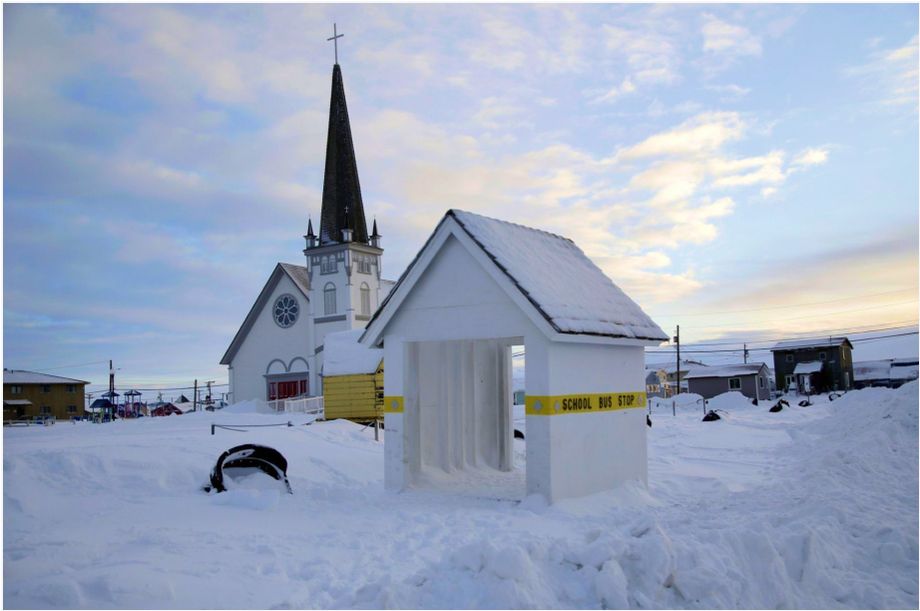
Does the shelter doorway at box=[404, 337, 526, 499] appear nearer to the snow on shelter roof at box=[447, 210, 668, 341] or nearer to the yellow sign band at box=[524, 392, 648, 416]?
the yellow sign band at box=[524, 392, 648, 416]

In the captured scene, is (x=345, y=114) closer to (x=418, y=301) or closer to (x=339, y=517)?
(x=418, y=301)

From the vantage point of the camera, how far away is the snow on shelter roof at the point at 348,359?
31719 millimetres

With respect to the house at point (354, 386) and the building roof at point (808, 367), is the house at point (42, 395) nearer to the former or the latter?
the house at point (354, 386)

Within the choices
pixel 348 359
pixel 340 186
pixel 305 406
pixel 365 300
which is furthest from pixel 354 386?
pixel 340 186

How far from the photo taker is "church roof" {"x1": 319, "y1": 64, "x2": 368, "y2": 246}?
2057 inches

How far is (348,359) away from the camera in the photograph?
106ft

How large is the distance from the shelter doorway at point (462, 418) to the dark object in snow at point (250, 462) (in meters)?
2.52

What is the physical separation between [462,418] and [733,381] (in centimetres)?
6370

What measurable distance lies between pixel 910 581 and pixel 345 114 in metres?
51.4

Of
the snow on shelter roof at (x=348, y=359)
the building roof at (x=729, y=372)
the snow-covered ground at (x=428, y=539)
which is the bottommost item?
the building roof at (x=729, y=372)

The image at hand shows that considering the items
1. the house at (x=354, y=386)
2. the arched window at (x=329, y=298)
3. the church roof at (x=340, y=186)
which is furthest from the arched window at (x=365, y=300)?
the house at (x=354, y=386)

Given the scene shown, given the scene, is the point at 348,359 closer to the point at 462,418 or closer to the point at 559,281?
the point at 462,418

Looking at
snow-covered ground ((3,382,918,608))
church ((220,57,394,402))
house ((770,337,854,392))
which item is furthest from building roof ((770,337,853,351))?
snow-covered ground ((3,382,918,608))

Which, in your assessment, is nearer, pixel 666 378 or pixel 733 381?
pixel 733 381
